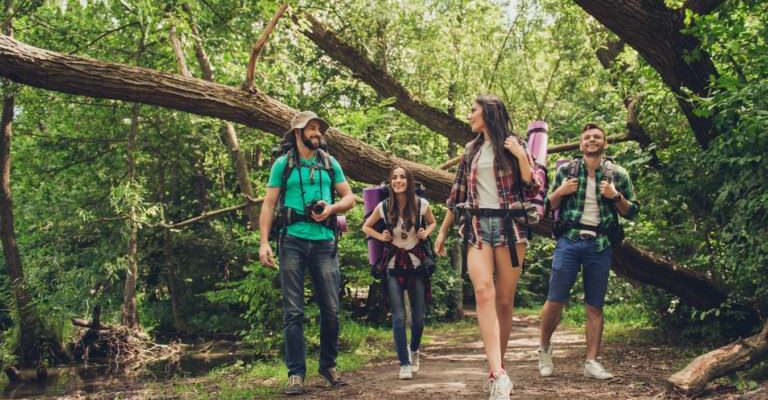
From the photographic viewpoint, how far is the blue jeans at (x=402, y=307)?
19.9ft

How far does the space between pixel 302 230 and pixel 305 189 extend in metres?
0.34

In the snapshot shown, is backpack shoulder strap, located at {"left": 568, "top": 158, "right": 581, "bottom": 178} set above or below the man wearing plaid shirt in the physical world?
above

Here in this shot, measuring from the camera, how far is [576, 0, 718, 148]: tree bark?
6535 millimetres

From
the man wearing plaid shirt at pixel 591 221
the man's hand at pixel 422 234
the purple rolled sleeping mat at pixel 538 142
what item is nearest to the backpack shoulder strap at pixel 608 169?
the man wearing plaid shirt at pixel 591 221

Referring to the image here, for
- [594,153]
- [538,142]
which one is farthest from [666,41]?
[538,142]

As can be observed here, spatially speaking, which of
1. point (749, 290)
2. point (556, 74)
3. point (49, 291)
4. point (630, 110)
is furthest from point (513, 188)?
point (49, 291)

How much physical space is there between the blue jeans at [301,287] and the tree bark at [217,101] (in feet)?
5.76

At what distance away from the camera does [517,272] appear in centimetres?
462

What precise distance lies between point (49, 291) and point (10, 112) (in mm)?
3971

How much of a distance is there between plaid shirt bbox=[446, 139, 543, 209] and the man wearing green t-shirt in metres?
1.14

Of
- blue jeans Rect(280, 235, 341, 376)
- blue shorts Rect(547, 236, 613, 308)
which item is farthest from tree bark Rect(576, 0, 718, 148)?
blue jeans Rect(280, 235, 341, 376)

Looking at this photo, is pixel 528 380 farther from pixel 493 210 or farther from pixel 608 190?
pixel 493 210

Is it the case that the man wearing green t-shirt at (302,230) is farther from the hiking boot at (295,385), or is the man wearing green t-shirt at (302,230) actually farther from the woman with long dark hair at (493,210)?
the woman with long dark hair at (493,210)

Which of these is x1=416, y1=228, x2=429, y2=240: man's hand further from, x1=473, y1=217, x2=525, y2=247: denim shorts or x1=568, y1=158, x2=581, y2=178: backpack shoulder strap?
x1=473, y1=217, x2=525, y2=247: denim shorts
